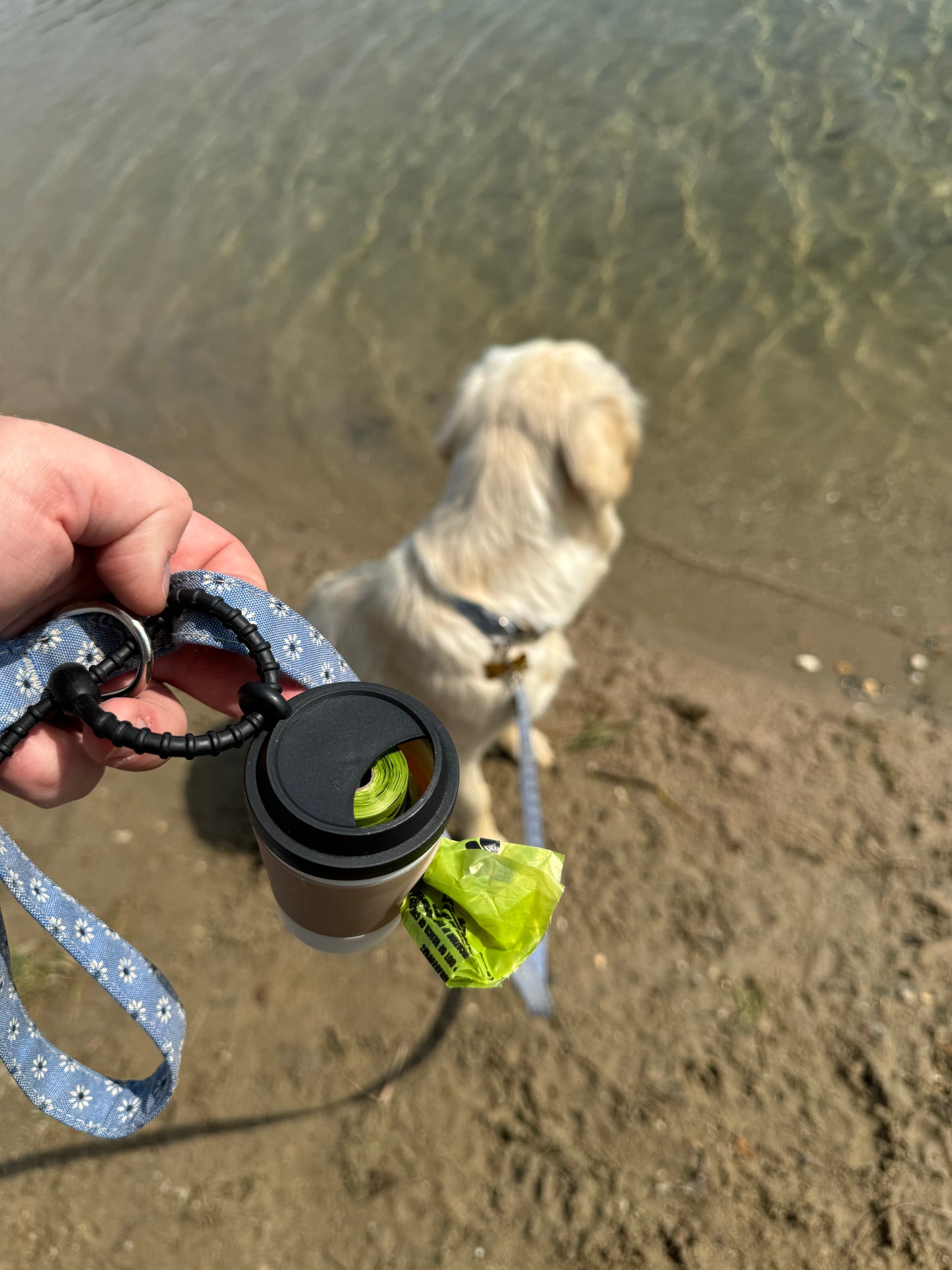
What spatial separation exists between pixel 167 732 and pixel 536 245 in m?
6.10

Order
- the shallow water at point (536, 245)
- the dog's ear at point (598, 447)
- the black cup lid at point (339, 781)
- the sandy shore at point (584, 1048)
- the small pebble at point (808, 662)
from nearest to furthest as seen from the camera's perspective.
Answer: the black cup lid at point (339, 781)
the sandy shore at point (584, 1048)
the dog's ear at point (598, 447)
the small pebble at point (808, 662)
the shallow water at point (536, 245)

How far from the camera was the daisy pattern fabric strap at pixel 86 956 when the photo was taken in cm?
108

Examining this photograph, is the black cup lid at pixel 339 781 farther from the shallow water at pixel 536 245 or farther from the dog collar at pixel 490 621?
the shallow water at pixel 536 245

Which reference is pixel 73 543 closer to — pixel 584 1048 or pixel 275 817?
pixel 275 817

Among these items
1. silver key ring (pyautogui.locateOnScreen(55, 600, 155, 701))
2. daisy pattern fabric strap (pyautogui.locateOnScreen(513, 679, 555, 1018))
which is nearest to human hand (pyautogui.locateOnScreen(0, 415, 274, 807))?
silver key ring (pyautogui.locateOnScreen(55, 600, 155, 701))

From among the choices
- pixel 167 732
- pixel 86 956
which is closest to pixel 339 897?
pixel 167 732

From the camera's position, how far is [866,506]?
4387 mm

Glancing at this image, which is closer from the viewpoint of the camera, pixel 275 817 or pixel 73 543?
pixel 275 817

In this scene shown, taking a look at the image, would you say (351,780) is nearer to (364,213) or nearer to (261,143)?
(364,213)

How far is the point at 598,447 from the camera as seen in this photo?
2369 millimetres

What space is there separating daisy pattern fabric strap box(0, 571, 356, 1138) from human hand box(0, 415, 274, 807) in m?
0.12

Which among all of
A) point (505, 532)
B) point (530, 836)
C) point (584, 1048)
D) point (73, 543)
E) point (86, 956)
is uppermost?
point (73, 543)

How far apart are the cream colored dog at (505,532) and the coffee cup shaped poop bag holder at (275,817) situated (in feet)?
4.30

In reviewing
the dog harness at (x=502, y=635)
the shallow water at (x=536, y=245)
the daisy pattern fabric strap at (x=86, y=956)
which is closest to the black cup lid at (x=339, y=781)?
the daisy pattern fabric strap at (x=86, y=956)
